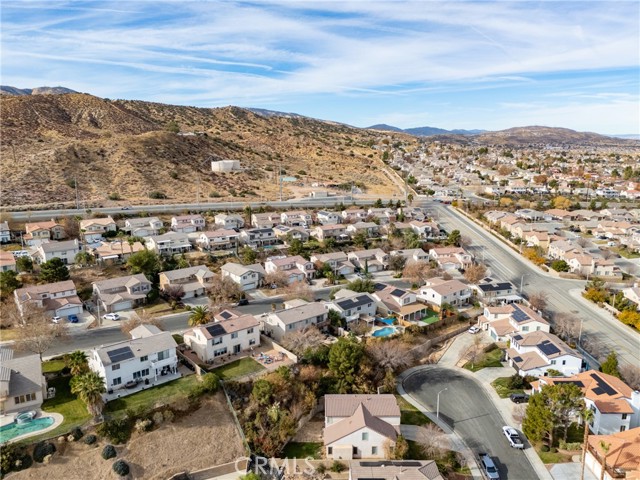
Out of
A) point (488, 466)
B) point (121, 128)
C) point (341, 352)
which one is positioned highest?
point (121, 128)

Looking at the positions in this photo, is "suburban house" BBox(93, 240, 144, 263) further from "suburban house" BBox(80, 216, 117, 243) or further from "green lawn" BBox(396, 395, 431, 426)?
"green lawn" BBox(396, 395, 431, 426)

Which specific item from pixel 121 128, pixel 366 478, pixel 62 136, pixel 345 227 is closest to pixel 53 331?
pixel 366 478

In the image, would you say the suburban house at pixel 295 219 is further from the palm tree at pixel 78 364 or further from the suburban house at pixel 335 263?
the palm tree at pixel 78 364

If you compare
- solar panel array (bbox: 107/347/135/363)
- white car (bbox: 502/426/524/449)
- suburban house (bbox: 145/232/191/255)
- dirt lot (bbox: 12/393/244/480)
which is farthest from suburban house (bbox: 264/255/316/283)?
white car (bbox: 502/426/524/449)

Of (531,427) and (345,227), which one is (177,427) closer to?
(531,427)

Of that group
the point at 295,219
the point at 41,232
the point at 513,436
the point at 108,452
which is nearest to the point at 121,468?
the point at 108,452

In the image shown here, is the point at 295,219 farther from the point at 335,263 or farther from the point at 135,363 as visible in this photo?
the point at 135,363
